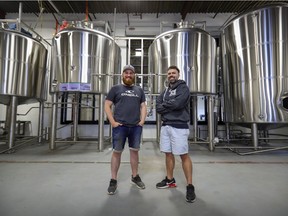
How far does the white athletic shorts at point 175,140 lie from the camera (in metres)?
1.57

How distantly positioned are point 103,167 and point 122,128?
2.80 ft

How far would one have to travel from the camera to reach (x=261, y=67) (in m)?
3.00

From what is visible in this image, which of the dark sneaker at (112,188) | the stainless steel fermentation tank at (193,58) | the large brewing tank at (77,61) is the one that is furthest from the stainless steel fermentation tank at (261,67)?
the dark sneaker at (112,188)

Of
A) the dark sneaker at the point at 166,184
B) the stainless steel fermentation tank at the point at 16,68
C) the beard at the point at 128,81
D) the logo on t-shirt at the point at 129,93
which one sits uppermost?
the stainless steel fermentation tank at the point at 16,68

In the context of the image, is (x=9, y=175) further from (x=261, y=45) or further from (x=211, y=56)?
(x=261, y=45)

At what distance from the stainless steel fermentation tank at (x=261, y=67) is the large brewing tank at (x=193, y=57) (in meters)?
0.46

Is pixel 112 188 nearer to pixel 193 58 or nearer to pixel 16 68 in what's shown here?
pixel 193 58

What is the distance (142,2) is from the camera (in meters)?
5.25

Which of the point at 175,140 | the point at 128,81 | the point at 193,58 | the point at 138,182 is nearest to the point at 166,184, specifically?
the point at 138,182

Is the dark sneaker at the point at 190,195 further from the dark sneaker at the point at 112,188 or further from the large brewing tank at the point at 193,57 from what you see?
the large brewing tank at the point at 193,57

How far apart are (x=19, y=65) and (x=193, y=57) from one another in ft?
10.4

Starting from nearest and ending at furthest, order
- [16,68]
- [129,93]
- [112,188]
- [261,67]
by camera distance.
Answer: [112,188]
[129,93]
[261,67]
[16,68]

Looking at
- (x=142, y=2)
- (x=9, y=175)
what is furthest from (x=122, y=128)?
(x=142, y=2)

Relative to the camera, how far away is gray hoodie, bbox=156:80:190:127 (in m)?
1.61
